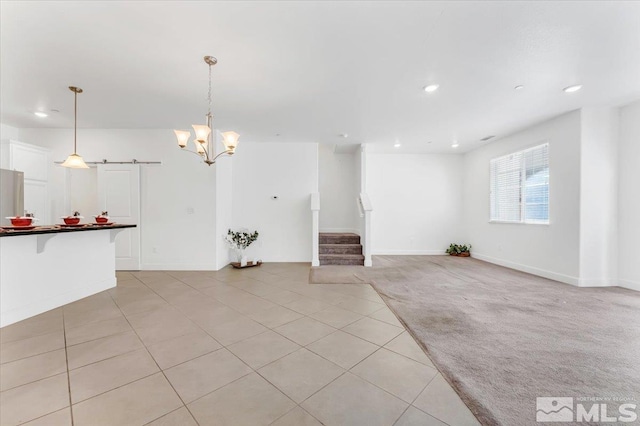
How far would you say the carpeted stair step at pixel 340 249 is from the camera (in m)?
5.76

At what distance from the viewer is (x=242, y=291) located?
3631 mm

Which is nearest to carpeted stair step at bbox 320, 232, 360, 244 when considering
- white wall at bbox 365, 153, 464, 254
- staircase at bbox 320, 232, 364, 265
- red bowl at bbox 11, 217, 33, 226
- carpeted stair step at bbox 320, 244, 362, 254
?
staircase at bbox 320, 232, 364, 265

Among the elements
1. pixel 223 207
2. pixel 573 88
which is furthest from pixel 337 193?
pixel 573 88

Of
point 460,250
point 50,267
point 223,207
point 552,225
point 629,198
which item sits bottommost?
point 460,250

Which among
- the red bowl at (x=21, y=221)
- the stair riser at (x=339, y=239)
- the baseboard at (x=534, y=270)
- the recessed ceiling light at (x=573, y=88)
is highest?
the recessed ceiling light at (x=573, y=88)

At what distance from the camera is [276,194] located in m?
5.77

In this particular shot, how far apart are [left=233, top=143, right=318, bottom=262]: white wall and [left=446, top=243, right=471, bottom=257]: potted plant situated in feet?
13.7

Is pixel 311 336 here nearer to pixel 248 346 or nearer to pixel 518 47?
pixel 248 346

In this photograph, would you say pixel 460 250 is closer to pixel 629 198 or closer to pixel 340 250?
pixel 629 198

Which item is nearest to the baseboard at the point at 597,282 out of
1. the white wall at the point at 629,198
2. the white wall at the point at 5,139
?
the white wall at the point at 629,198

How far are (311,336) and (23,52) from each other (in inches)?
168

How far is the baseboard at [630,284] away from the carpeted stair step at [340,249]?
449cm

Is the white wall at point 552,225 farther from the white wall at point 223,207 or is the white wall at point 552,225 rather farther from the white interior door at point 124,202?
the white interior door at point 124,202

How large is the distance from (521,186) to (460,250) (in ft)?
7.48
